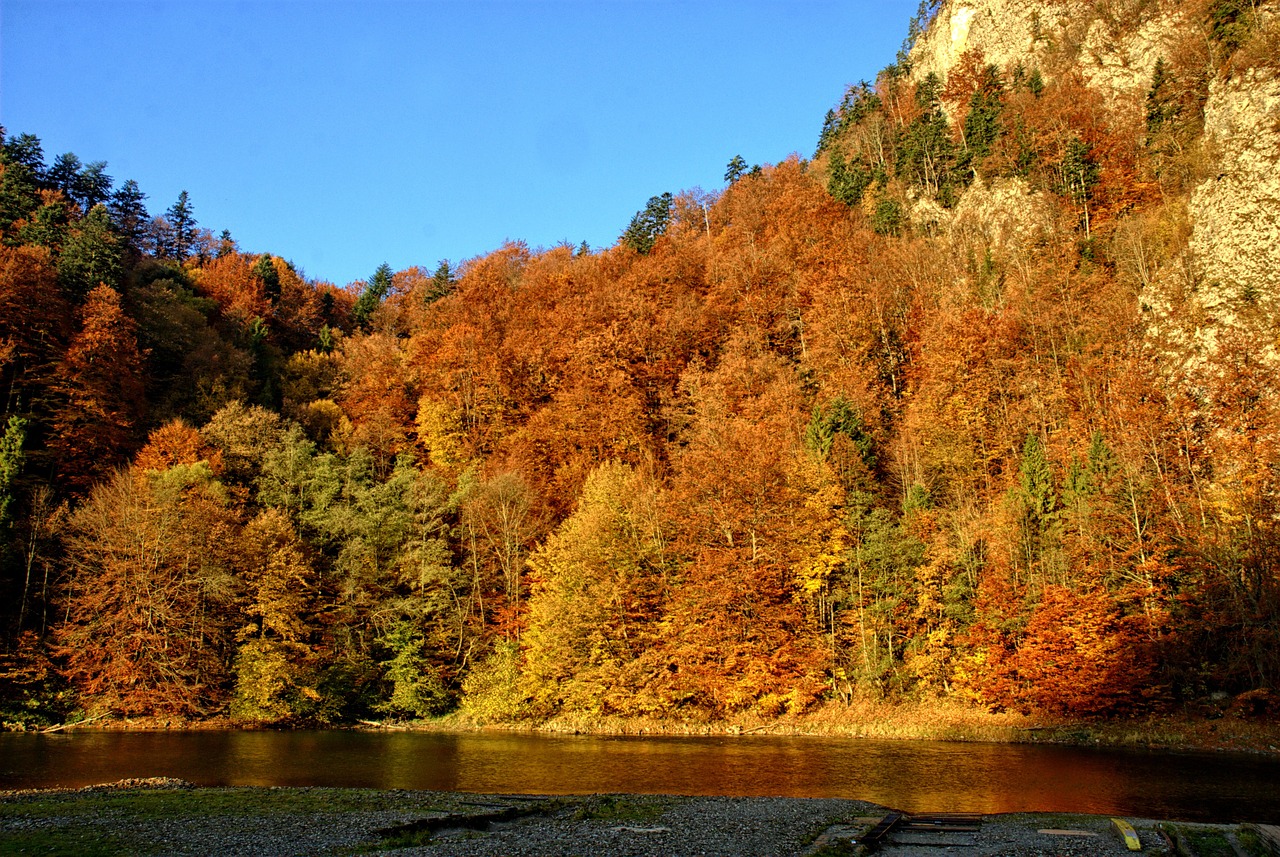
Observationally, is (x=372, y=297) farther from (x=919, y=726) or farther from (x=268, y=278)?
(x=919, y=726)

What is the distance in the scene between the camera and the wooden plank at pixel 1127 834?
743 inches

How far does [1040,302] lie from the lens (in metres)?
59.5

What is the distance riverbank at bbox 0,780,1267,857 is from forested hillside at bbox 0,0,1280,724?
2440 centimetres

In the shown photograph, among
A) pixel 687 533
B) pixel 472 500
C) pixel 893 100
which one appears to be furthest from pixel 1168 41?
pixel 472 500

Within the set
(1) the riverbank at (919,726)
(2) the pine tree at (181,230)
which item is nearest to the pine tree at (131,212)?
(2) the pine tree at (181,230)

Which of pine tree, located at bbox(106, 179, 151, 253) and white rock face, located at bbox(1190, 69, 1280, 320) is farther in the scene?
pine tree, located at bbox(106, 179, 151, 253)

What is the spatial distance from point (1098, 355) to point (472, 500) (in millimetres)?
44196

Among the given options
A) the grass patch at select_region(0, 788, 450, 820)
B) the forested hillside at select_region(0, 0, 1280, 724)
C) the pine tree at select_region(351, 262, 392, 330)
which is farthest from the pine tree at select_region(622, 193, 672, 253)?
the grass patch at select_region(0, 788, 450, 820)

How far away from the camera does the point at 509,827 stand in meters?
21.2

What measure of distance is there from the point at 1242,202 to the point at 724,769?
48026mm

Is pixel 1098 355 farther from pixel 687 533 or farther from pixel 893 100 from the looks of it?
pixel 893 100

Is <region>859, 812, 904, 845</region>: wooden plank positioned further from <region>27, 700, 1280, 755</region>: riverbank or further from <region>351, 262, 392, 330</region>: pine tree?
<region>351, 262, 392, 330</region>: pine tree

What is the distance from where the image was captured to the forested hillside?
1753 inches

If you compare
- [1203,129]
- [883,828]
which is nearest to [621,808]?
[883,828]
